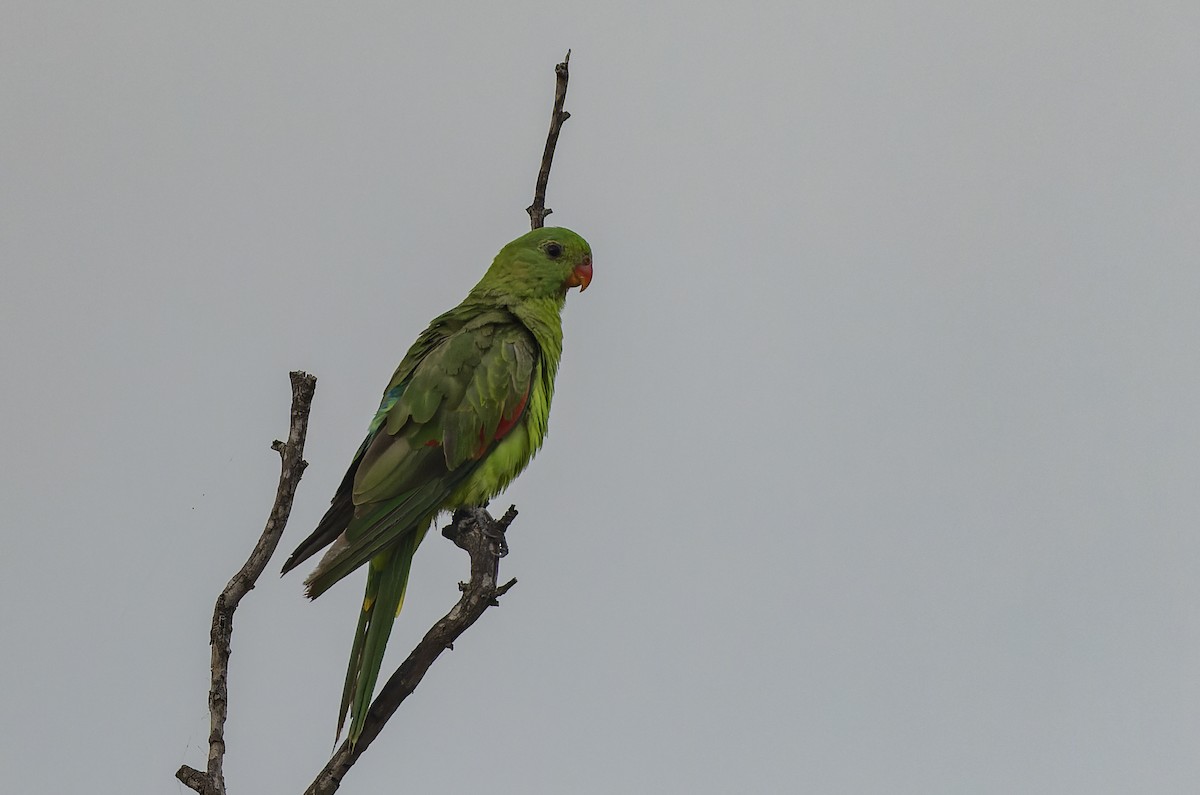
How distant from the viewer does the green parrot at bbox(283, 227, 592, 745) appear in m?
3.74

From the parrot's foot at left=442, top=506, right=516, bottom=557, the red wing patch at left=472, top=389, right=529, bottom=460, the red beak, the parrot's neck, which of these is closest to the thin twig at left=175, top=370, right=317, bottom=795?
the parrot's foot at left=442, top=506, right=516, bottom=557

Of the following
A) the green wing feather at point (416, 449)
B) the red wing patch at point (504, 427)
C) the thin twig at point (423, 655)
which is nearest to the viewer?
the thin twig at point (423, 655)

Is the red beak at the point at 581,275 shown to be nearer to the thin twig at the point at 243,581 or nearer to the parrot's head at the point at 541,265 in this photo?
the parrot's head at the point at 541,265

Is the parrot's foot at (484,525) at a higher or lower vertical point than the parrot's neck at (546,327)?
lower

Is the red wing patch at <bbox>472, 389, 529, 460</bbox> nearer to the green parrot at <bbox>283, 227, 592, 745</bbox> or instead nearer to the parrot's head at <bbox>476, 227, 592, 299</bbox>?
the green parrot at <bbox>283, 227, 592, 745</bbox>

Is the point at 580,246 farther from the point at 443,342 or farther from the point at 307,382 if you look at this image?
the point at 307,382

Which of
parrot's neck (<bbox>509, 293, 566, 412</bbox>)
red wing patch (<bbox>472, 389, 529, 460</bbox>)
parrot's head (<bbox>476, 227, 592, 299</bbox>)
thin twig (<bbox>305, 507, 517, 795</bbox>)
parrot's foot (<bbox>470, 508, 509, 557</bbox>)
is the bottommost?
thin twig (<bbox>305, 507, 517, 795</bbox>)

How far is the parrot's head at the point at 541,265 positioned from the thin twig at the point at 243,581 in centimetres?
181

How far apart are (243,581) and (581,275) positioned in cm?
241

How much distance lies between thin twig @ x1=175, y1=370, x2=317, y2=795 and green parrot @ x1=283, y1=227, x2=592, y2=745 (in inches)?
15.9

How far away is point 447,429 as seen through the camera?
4.18 m

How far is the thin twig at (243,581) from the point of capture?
115 inches

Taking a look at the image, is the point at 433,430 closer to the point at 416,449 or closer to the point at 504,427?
the point at 416,449

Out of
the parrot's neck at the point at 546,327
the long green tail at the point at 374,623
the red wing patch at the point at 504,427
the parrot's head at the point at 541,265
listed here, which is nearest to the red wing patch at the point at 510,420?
the red wing patch at the point at 504,427
